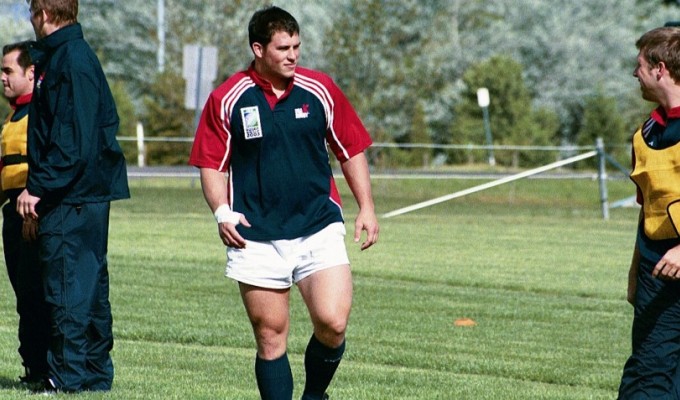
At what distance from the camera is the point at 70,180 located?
7.07 m

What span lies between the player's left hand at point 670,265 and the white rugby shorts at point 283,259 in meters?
1.55

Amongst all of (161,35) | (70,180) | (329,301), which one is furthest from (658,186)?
(161,35)

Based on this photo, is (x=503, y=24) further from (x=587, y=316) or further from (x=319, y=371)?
(x=319, y=371)

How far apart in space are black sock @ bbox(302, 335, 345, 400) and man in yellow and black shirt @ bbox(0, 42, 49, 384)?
68.4 inches

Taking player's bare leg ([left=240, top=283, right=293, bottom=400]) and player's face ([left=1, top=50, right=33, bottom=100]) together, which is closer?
player's bare leg ([left=240, top=283, right=293, bottom=400])

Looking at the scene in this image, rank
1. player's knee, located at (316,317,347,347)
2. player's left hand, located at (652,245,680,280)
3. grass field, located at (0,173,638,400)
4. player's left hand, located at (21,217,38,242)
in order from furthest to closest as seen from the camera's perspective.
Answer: grass field, located at (0,173,638,400) → player's left hand, located at (21,217,38,242) → player's knee, located at (316,317,347,347) → player's left hand, located at (652,245,680,280)

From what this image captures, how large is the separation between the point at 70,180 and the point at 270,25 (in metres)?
1.40

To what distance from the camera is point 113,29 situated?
198 ft

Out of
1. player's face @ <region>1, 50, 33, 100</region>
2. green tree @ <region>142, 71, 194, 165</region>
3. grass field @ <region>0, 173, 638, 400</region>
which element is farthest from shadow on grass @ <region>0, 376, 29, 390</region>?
green tree @ <region>142, 71, 194, 165</region>

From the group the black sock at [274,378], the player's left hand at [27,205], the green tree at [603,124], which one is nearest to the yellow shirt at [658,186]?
the black sock at [274,378]

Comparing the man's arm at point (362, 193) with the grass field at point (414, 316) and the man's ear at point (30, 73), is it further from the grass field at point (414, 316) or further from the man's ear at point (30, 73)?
the man's ear at point (30, 73)

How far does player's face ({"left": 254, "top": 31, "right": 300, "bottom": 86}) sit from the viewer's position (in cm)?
639

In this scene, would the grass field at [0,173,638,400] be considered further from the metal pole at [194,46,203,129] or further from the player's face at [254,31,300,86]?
the metal pole at [194,46,203,129]

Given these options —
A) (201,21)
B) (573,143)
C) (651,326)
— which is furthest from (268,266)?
(573,143)
